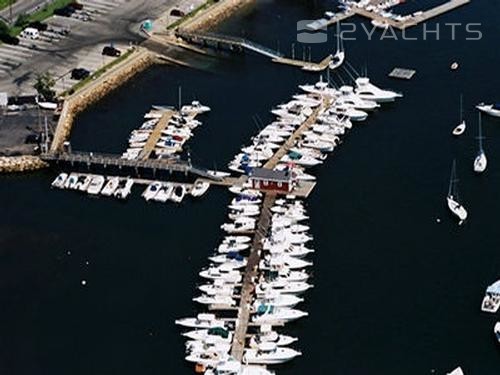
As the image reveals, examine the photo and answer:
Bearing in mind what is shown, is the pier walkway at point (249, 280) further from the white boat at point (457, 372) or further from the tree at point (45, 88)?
the tree at point (45, 88)

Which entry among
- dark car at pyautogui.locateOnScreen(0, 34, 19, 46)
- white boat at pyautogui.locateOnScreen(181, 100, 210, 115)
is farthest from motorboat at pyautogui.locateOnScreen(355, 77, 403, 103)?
dark car at pyautogui.locateOnScreen(0, 34, 19, 46)

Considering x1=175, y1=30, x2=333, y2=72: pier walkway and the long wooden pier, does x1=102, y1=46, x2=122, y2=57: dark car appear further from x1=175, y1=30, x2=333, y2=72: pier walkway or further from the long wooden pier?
the long wooden pier

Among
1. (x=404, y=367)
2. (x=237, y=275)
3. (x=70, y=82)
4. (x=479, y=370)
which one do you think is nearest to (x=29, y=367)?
(x=237, y=275)

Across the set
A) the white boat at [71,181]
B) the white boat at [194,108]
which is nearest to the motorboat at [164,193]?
the white boat at [71,181]

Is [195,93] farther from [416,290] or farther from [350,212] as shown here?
[416,290]

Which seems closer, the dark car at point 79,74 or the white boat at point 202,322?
the white boat at point 202,322
